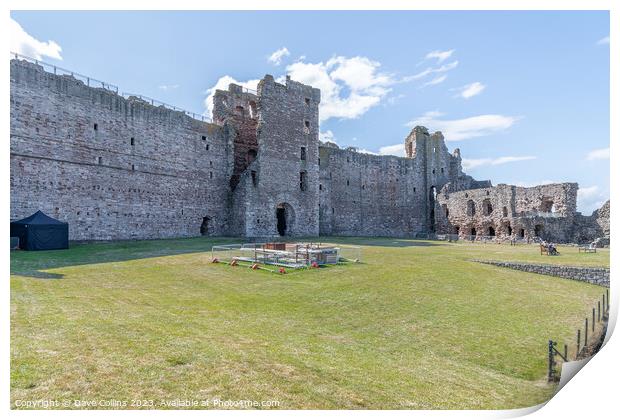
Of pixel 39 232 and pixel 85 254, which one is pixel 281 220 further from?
pixel 39 232

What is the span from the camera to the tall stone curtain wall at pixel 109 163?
68.6 ft

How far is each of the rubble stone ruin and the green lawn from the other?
896 centimetres

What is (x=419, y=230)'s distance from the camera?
46.2 metres

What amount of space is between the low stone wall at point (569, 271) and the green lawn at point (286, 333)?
703 millimetres

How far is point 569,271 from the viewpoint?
1664 centimetres

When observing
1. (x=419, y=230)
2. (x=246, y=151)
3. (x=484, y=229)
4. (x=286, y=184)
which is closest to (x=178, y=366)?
(x=286, y=184)

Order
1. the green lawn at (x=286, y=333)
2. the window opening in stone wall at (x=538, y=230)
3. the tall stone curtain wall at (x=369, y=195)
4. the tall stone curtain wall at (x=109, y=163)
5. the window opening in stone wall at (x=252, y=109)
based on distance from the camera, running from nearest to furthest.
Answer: the green lawn at (x=286, y=333) < the tall stone curtain wall at (x=109, y=163) < the window opening in stone wall at (x=538, y=230) < the window opening in stone wall at (x=252, y=109) < the tall stone curtain wall at (x=369, y=195)

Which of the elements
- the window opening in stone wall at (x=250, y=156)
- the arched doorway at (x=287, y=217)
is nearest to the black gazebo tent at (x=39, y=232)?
the arched doorway at (x=287, y=217)

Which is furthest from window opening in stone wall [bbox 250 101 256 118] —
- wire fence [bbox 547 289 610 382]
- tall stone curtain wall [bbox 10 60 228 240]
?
wire fence [bbox 547 289 610 382]

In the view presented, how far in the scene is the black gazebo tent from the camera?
1856 cm

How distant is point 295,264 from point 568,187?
29.4 metres

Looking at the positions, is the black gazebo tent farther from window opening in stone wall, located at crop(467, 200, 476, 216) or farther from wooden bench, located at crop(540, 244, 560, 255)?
window opening in stone wall, located at crop(467, 200, 476, 216)

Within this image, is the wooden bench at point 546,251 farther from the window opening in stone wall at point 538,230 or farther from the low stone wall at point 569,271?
the window opening in stone wall at point 538,230

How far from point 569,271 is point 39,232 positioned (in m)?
24.4
